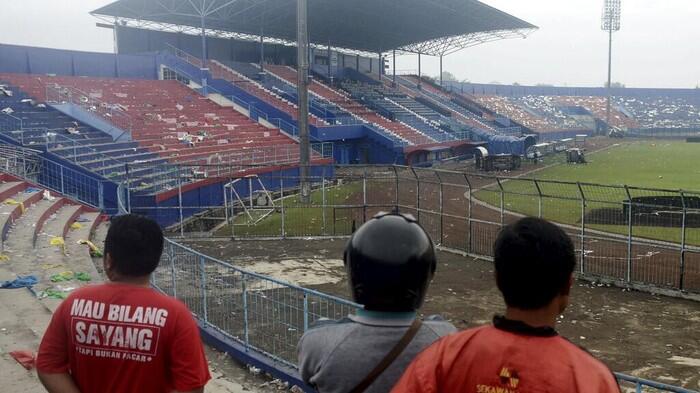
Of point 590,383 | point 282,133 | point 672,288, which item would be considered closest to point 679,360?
point 672,288

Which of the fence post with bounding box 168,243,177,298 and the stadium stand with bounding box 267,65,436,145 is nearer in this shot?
the fence post with bounding box 168,243,177,298

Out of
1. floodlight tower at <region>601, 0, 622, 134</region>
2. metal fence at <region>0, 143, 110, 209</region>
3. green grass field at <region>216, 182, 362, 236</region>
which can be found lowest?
green grass field at <region>216, 182, 362, 236</region>

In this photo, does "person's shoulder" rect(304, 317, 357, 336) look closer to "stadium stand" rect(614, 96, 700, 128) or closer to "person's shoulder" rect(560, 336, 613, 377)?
"person's shoulder" rect(560, 336, 613, 377)

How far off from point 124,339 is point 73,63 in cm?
3857

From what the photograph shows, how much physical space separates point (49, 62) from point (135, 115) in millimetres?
8348

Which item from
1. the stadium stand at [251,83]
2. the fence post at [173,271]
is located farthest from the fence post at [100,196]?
the stadium stand at [251,83]

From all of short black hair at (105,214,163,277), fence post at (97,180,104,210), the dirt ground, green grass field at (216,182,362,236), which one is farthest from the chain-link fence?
short black hair at (105,214,163,277)

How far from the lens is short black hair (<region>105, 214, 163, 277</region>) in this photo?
10.9 feet

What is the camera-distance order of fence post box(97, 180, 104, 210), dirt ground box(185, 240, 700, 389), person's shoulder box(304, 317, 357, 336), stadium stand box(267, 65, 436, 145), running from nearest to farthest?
1. person's shoulder box(304, 317, 357, 336)
2. dirt ground box(185, 240, 700, 389)
3. fence post box(97, 180, 104, 210)
4. stadium stand box(267, 65, 436, 145)

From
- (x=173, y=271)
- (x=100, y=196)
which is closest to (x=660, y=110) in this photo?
(x=100, y=196)

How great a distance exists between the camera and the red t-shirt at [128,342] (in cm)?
316

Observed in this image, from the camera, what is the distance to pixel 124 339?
3.16m

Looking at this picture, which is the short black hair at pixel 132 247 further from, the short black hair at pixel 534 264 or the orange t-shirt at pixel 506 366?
the short black hair at pixel 534 264

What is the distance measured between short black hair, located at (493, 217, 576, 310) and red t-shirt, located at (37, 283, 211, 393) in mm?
1787
